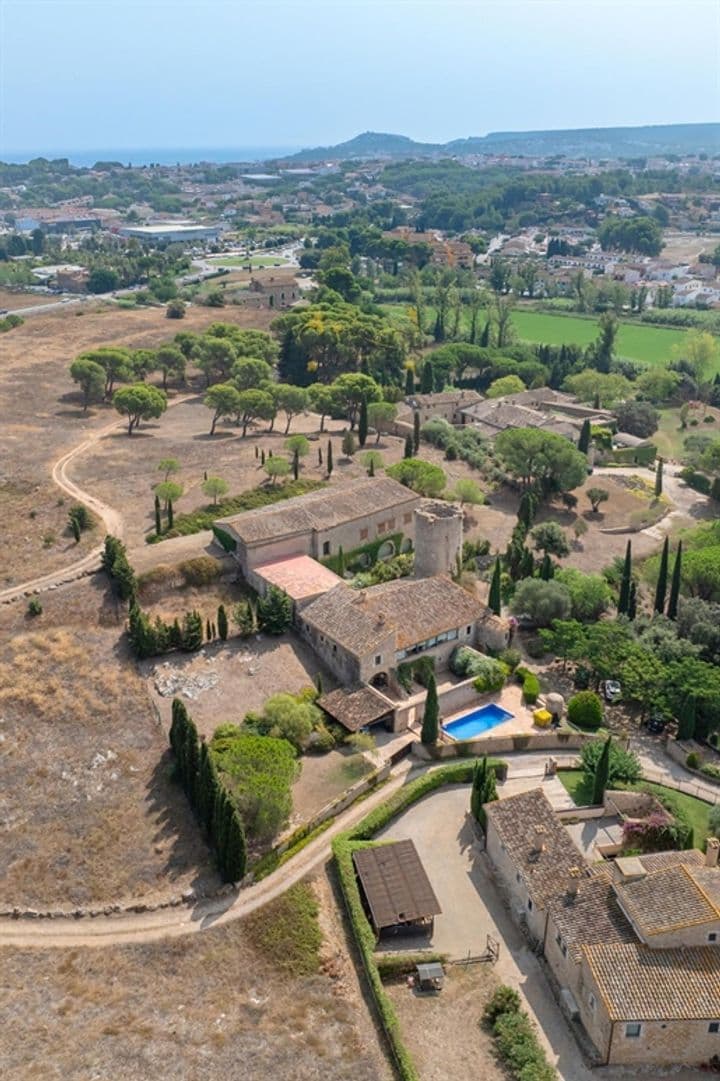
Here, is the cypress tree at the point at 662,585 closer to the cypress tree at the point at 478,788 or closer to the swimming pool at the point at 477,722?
the swimming pool at the point at 477,722

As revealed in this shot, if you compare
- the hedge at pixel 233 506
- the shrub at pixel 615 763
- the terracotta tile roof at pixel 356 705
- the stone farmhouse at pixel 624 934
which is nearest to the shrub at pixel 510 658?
the shrub at pixel 615 763

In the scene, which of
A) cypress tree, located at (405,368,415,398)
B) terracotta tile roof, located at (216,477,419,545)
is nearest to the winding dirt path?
terracotta tile roof, located at (216,477,419,545)

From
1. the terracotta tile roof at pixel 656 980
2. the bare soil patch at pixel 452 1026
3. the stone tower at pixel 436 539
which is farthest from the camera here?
the stone tower at pixel 436 539

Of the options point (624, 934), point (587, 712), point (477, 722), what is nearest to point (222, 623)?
point (477, 722)

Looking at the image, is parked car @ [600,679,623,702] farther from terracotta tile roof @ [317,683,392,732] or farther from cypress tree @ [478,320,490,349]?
cypress tree @ [478,320,490,349]

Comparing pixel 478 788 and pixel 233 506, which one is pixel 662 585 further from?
pixel 233 506
